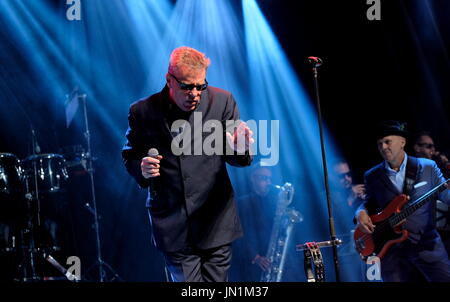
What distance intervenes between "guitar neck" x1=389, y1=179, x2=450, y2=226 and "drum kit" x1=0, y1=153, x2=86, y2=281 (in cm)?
453

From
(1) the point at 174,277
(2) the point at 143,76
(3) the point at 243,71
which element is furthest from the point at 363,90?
(1) the point at 174,277

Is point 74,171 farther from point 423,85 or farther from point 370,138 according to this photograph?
point 423,85

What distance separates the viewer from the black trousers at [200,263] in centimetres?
341

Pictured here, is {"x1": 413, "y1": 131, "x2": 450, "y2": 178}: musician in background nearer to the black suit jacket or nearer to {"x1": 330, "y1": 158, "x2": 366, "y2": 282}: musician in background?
{"x1": 330, "y1": 158, "x2": 366, "y2": 282}: musician in background

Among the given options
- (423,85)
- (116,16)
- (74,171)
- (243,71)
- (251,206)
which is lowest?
(251,206)

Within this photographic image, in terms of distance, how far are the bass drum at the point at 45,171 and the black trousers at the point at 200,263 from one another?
436 cm

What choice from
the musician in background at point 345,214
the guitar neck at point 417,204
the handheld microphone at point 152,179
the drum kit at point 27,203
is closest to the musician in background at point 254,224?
the musician in background at point 345,214

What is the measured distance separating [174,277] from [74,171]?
5.36 metres

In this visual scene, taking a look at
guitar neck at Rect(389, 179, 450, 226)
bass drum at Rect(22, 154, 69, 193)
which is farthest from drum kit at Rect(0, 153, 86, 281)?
guitar neck at Rect(389, 179, 450, 226)

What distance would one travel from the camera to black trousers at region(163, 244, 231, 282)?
11.2 feet

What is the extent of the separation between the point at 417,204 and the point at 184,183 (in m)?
3.40

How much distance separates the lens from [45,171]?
7.32 m

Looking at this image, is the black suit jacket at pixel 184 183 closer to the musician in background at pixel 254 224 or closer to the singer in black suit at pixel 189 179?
the singer in black suit at pixel 189 179
